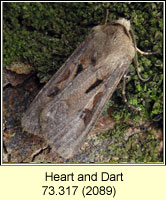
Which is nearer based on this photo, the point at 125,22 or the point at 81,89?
the point at 81,89

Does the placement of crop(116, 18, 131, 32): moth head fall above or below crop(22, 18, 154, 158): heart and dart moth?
above

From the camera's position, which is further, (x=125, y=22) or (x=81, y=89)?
(x=125, y=22)

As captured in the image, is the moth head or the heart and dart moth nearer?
the heart and dart moth

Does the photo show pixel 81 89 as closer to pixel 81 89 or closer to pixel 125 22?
pixel 81 89

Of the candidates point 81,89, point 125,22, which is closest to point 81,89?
point 81,89

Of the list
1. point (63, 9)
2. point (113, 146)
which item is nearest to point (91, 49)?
point (63, 9)

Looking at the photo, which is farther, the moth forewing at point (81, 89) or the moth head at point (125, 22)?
the moth head at point (125, 22)

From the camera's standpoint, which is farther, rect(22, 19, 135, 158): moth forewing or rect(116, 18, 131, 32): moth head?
rect(116, 18, 131, 32): moth head

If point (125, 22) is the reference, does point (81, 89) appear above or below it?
below
